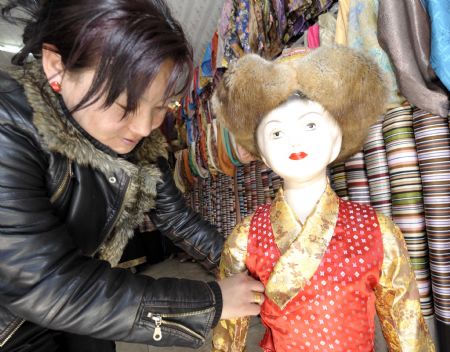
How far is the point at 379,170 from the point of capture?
41.6 inches

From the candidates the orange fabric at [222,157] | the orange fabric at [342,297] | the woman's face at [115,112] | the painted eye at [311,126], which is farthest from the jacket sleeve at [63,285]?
the orange fabric at [222,157]

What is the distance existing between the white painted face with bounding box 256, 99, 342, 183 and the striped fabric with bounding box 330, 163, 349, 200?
1.52ft

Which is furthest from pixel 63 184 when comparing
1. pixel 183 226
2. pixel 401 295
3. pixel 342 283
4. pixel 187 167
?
pixel 187 167

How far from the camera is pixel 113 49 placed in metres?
0.65

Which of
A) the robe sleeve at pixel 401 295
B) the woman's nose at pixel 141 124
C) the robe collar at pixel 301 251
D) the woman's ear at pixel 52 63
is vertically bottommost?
the robe sleeve at pixel 401 295

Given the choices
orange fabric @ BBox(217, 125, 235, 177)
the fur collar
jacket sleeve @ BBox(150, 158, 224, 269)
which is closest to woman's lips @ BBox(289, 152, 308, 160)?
the fur collar

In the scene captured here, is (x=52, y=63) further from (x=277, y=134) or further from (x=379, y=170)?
(x=379, y=170)

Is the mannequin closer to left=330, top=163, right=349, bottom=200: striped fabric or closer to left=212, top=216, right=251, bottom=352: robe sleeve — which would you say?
left=212, top=216, right=251, bottom=352: robe sleeve

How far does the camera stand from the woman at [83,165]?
633 mm

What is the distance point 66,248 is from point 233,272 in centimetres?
51

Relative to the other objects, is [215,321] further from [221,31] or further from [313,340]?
[221,31]

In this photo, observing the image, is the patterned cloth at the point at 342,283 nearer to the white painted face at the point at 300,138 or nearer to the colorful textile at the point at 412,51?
the white painted face at the point at 300,138

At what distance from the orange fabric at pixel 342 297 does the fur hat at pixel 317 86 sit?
0.31 meters

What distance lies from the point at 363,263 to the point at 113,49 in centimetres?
82
